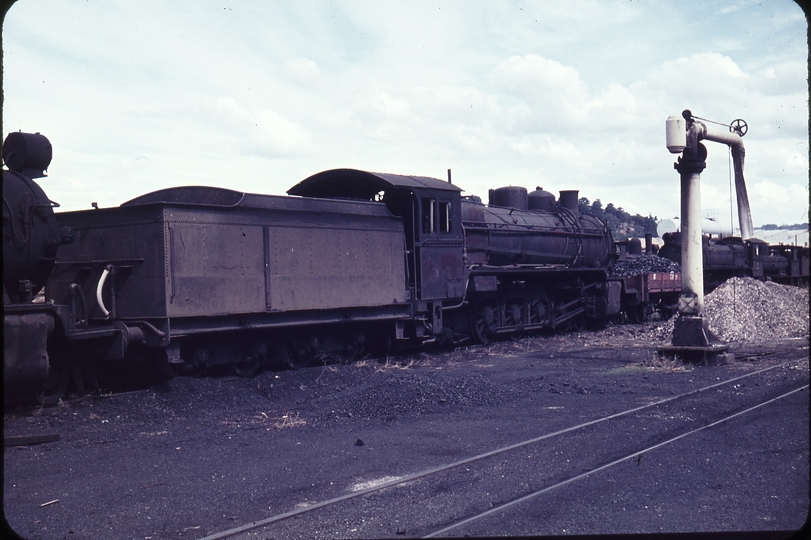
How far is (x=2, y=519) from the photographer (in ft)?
14.8

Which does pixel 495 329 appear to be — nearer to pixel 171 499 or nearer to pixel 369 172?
pixel 369 172

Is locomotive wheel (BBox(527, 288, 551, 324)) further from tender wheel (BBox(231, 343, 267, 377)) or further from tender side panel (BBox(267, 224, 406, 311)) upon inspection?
tender wheel (BBox(231, 343, 267, 377))

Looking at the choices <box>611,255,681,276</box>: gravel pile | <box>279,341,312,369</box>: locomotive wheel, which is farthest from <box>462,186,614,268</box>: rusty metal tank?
<box>279,341,312,369</box>: locomotive wheel

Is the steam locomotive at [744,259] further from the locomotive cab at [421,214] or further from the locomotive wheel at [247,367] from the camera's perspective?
the locomotive wheel at [247,367]

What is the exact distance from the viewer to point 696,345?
38.2ft

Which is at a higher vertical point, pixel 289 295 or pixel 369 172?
pixel 369 172

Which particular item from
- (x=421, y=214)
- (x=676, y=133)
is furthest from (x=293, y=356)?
(x=676, y=133)

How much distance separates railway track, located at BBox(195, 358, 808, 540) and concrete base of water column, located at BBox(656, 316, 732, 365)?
299 cm

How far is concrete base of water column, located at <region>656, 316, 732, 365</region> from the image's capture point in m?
11.5

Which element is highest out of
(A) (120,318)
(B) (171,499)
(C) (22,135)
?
(C) (22,135)

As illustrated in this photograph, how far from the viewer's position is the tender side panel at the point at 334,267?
1066cm

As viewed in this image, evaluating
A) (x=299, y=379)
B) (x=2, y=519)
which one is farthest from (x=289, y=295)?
(x=2, y=519)

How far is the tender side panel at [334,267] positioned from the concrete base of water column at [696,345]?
4641mm

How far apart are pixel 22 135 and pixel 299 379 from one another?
15.3 feet
